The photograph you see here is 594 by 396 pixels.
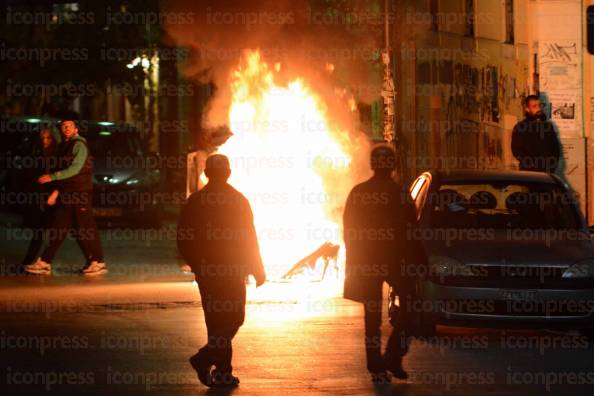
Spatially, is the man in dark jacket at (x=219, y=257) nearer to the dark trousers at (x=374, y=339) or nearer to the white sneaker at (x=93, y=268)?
the dark trousers at (x=374, y=339)

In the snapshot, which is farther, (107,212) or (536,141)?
(107,212)

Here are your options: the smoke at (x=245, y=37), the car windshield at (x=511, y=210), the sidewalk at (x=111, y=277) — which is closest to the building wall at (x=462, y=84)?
the smoke at (x=245, y=37)

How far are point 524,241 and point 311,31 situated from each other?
1024 cm

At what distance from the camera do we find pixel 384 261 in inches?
351

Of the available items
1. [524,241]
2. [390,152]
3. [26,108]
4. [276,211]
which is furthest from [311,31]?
[26,108]

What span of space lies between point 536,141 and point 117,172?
27.8 ft

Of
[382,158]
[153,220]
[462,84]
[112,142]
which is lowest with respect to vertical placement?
[153,220]

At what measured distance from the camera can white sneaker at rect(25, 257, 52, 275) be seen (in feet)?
50.8

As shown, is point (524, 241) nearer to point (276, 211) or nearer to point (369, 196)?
point (369, 196)

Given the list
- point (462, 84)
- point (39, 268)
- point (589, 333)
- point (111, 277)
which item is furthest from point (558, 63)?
point (462, 84)

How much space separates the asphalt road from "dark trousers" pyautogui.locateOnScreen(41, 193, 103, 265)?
214 centimetres

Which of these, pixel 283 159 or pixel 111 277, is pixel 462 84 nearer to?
pixel 283 159

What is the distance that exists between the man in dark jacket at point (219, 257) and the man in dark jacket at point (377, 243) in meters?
0.72

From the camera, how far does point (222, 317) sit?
859 cm
